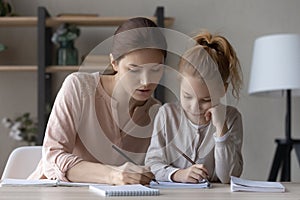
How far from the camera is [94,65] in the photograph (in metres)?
2.88

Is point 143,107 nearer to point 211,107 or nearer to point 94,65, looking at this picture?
point 211,107

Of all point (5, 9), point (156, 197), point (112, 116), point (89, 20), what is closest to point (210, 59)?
point (112, 116)

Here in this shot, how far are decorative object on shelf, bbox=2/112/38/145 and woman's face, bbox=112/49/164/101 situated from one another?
63.9 inches

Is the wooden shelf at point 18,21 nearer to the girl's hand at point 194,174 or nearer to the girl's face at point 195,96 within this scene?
the girl's face at point 195,96

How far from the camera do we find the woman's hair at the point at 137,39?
5.09 feet

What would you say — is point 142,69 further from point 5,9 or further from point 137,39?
point 5,9

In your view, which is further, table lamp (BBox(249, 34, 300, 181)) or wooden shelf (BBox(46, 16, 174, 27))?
wooden shelf (BBox(46, 16, 174, 27))

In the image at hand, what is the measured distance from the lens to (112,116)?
5.66 ft

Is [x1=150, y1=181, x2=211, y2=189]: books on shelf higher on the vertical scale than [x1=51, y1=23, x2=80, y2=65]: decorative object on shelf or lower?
lower

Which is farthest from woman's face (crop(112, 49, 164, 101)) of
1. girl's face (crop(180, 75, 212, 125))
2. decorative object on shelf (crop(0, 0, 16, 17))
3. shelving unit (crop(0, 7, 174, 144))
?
decorative object on shelf (crop(0, 0, 16, 17))

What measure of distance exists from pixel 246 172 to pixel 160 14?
106 centimetres

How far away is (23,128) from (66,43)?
0.53 meters

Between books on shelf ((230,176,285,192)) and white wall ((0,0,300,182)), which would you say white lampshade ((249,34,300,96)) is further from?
books on shelf ((230,176,285,192))

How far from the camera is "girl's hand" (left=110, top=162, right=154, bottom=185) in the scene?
140 cm
